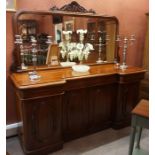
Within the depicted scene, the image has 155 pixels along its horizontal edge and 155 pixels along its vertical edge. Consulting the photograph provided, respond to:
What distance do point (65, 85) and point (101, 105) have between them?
2.33ft

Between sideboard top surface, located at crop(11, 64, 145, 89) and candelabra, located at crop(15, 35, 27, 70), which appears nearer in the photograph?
sideboard top surface, located at crop(11, 64, 145, 89)

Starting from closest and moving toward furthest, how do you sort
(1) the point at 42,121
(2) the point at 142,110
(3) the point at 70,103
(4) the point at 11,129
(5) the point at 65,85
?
(2) the point at 142,110, (1) the point at 42,121, (5) the point at 65,85, (3) the point at 70,103, (4) the point at 11,129

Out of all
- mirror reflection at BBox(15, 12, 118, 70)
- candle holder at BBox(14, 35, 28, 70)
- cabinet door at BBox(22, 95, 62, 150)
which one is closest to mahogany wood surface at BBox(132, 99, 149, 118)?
cabinet door at BBox(22, 95, 62, 150)

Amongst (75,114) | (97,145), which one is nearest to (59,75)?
(75,114)

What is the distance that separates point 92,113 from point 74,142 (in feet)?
1.49

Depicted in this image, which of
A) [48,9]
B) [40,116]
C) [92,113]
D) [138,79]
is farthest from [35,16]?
[138,79]

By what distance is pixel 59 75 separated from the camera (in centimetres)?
236

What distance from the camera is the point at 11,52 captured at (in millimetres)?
2438

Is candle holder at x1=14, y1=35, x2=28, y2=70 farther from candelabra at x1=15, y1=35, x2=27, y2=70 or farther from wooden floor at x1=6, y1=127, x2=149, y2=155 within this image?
wooden floor at x1=6, y1=127, x2=149, y2=155

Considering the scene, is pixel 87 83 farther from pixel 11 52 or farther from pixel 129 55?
pixel 129 55

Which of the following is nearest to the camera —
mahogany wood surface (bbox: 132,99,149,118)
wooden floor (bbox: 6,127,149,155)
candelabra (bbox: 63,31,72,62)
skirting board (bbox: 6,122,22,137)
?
mahogany wood surface (bbox: 132,99,149,118)

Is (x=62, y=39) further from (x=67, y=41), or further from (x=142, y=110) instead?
(x=142, y=110)

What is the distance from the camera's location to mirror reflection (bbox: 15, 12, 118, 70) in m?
2.42

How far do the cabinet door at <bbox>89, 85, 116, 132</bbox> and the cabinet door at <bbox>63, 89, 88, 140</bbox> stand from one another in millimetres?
113
